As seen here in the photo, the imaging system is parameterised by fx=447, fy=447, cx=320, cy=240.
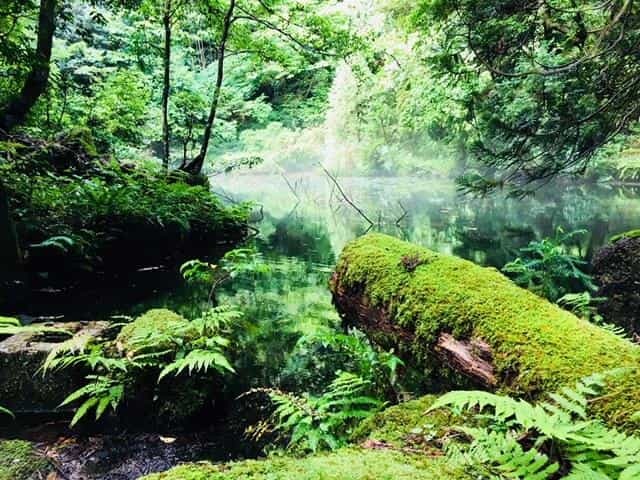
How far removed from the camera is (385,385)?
125 inches

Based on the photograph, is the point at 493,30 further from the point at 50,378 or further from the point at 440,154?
the point at 440,154

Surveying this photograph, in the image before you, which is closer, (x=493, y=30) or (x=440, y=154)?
(x=493, y=30)

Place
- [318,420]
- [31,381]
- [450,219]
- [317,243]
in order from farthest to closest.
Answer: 1. [450,219]
2. [317,243]
3. [31,381]
4. [318,420]

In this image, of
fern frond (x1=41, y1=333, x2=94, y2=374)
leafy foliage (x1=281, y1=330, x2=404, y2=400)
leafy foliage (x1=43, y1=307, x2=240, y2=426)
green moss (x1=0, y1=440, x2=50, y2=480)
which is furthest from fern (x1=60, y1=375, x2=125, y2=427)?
leafy foliage (x1=281, y1=330, x2=404, y2=400)

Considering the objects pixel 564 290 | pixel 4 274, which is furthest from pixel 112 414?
pixel 564 290

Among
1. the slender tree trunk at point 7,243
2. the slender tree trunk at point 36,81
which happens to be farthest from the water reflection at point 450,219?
the slender tree trunk at point 36,81

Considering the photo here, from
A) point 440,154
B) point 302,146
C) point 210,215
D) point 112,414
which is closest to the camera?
point 112,414

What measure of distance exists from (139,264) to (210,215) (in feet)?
7.33

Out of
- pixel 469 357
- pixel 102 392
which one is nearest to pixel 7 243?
pixel 102 392

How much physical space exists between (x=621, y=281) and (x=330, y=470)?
5.66 metres

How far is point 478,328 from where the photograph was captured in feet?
9.95

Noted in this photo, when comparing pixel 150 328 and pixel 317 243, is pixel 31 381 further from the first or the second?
pixel 317 243

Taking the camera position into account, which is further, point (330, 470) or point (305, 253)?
point (305, 253)

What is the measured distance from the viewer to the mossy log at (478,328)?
2273 mm
